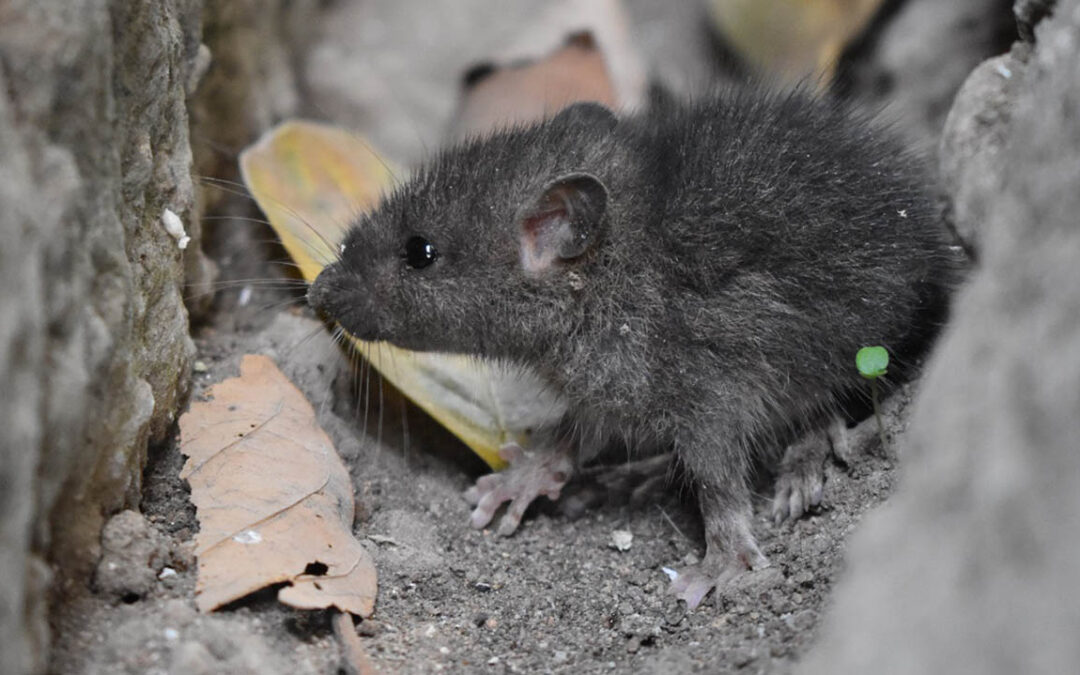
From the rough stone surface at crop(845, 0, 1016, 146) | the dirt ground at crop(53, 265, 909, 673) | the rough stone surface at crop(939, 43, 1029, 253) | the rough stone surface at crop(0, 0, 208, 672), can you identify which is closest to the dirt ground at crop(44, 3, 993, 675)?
the dirt ground at crop(53, 265, 909, 673)

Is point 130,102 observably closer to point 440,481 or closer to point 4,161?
point 4,161

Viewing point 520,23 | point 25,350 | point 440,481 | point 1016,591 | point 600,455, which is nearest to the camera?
point 1016,591

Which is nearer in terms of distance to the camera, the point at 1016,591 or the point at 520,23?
the point at 1016,591

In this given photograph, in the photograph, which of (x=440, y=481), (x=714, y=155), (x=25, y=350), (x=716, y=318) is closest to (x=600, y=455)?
(x=440, y=481)

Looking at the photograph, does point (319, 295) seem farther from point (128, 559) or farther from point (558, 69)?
point (558, 69)

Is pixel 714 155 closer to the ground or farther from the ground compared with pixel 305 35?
farther from the ground
